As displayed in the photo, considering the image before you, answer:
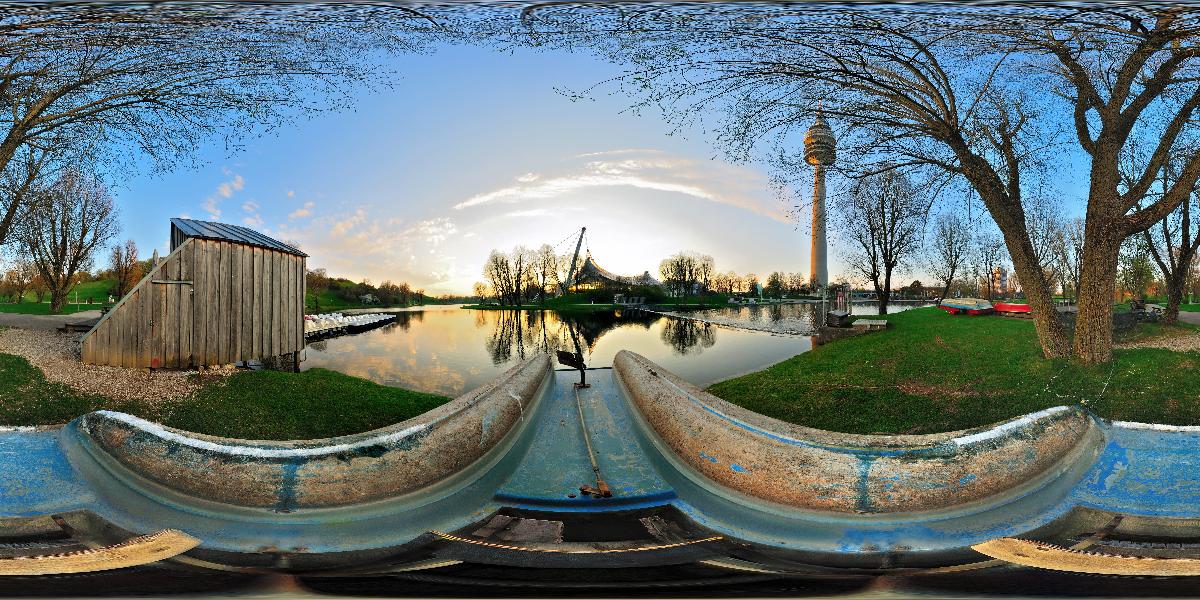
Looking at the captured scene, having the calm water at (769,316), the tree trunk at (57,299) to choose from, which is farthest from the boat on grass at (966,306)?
the tree trunk at (57,299)

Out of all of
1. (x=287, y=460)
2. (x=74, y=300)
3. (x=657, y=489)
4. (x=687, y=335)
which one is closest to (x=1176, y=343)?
(x=687, y=335)

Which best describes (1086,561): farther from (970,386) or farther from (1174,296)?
(1174,296)

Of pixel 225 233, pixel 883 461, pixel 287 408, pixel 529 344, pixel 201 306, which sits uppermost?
pixel 225 233

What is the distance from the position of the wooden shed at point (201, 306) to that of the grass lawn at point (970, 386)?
3049 mm

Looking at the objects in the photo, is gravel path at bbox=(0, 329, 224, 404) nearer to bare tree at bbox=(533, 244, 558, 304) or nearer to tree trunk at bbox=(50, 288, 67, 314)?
tree trunk at bbox=(50, 288, 67, 314)

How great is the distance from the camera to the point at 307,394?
6.66 ft

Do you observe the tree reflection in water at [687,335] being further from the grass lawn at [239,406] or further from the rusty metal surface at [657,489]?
the grass lawn at [239,406]

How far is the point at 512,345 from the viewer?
11.2ft

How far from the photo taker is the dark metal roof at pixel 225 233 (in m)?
2.11

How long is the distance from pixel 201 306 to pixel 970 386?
429 cm

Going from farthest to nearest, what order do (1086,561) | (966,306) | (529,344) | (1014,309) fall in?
(529,344), (966,306), (1014,309), (1086,561)

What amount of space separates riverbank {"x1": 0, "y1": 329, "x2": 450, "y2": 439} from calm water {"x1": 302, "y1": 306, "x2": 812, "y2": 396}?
406 mm

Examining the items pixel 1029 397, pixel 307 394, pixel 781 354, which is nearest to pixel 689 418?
pixel 781 354

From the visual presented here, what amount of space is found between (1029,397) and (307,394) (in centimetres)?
393
